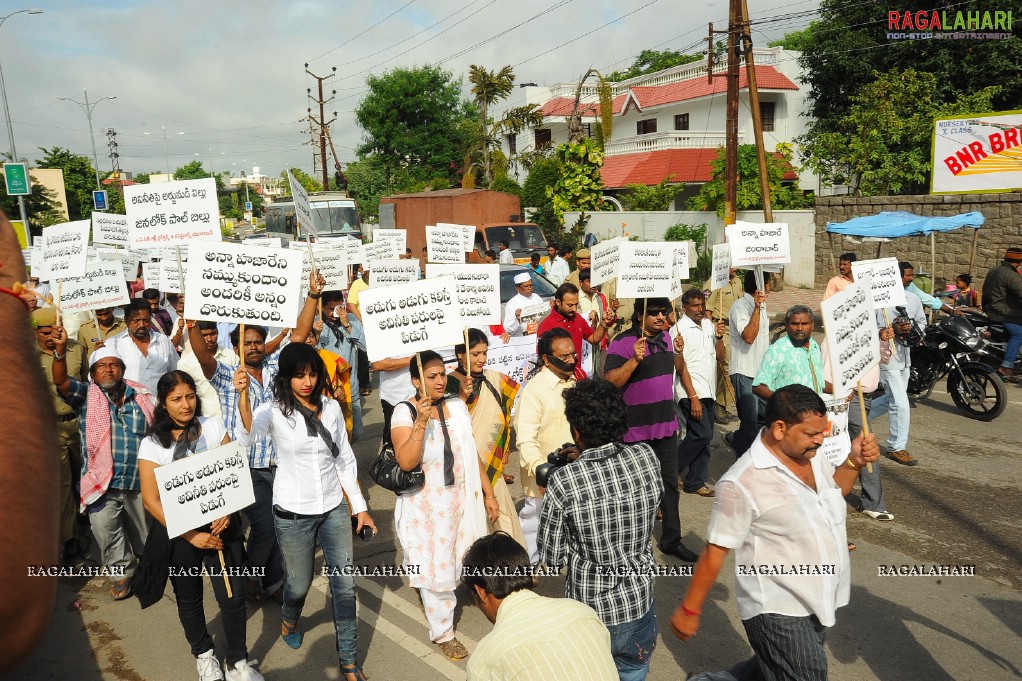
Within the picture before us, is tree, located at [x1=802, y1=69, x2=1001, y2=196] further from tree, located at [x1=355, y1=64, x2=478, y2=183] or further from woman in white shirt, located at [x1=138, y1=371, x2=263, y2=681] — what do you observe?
tree, located at [x1=355, y1=64, x2=478, y2=183]

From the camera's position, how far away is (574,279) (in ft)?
34.7

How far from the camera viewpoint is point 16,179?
23.0m

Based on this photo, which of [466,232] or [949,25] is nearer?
[466,232]

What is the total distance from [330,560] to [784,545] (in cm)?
259

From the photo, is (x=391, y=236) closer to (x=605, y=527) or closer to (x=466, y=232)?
(x=466, y=232)

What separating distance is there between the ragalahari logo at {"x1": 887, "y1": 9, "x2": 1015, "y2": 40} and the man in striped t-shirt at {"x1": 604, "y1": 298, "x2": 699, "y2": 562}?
2535 centimetres

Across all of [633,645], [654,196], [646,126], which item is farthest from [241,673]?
[646,126]

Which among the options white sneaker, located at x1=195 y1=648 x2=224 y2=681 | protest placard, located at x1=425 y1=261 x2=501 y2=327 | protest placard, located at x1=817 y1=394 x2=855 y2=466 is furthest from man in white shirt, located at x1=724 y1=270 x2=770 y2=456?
white sneaker, located at x1=195 y1=648 x2=224 y2=681

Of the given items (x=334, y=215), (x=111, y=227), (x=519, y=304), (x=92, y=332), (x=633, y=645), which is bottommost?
(x=633, y=645)

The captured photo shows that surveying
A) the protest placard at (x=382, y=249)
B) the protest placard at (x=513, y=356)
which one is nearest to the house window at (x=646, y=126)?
the protest placard at (x=382, y=249)

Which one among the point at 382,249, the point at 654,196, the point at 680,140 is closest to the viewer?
the point at 382,249

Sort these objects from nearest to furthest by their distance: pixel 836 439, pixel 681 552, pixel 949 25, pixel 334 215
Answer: pixel 836 439 → pixel 681 552 → pixel 949 25 → pixel 334 215

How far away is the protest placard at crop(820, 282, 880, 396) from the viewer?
4.01m

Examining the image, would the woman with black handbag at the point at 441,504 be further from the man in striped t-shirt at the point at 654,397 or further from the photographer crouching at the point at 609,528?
the man in striped t-shirt at the point at 654,397
